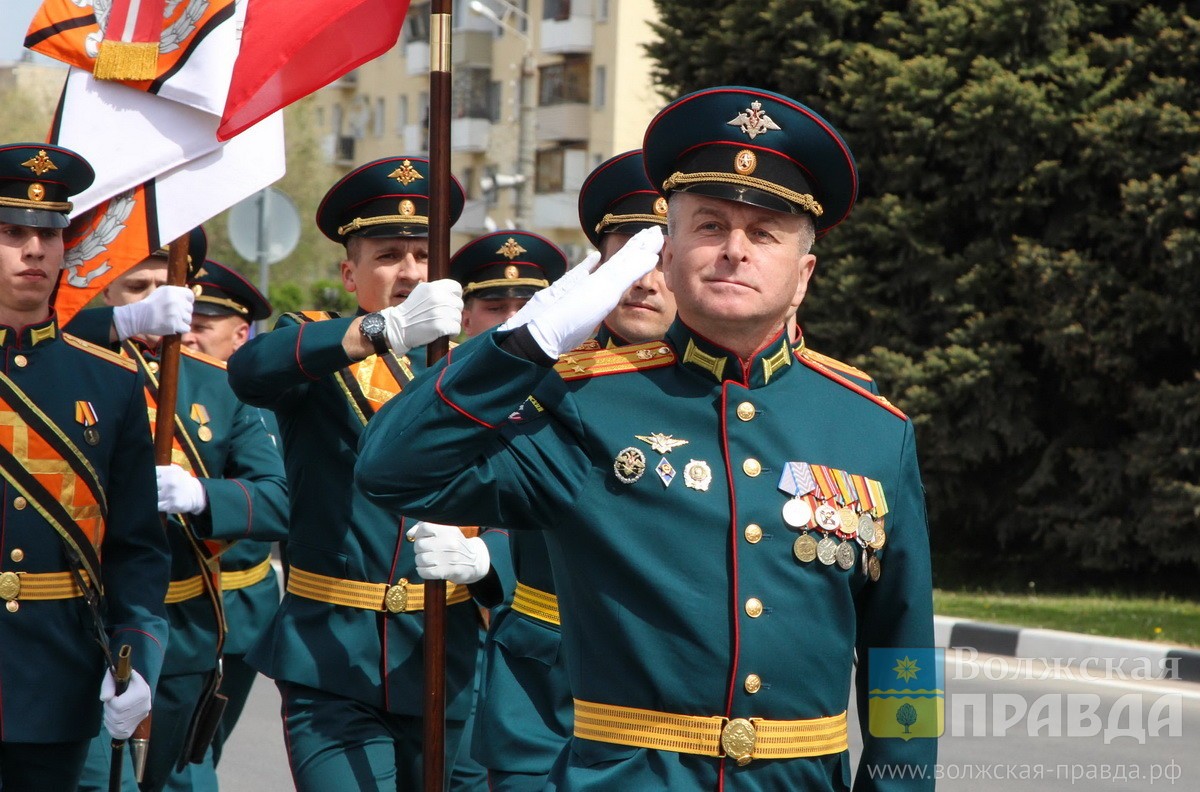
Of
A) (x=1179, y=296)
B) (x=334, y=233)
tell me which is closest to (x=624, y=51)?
(x=1179, y=296)

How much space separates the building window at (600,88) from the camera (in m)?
45.7

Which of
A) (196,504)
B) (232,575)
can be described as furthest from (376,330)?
(232,575)

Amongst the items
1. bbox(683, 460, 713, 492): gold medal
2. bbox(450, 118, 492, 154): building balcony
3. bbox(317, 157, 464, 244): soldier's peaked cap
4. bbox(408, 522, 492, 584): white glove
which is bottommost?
bbox(450, 118, 492, 154): building balcony

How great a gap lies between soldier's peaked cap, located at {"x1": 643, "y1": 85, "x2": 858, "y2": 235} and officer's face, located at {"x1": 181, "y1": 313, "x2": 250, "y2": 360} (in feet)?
13.3

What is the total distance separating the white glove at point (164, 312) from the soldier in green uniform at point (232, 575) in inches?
12.4

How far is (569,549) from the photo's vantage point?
307 cm

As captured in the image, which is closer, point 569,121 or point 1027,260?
point 1027,260

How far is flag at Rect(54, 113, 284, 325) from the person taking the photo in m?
5.57

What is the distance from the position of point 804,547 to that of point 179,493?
2.98m

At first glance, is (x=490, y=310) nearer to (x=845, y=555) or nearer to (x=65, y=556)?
(x=65, y=556)

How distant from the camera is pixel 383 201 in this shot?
5.12 metres

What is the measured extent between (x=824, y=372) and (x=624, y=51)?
41986mm

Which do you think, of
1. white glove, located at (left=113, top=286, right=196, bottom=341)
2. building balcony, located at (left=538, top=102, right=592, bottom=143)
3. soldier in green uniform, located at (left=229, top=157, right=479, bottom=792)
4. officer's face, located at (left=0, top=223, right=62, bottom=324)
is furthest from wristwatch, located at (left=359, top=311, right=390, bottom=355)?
building balcony, located at (left=538, top=102, right=592, bottom=143)

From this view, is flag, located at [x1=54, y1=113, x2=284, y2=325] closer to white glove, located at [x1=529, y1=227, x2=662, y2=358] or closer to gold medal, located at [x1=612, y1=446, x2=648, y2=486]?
white glove, located at [x1=529, y1=227, x2=662, y2=358]
